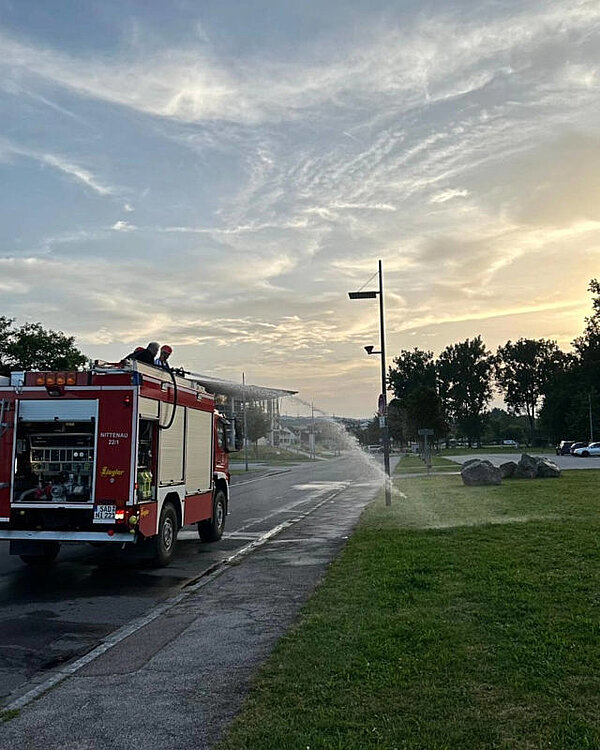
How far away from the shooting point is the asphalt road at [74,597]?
275 inches

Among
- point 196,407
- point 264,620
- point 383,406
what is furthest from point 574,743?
point 383,406

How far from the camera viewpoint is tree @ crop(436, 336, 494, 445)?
124938mm

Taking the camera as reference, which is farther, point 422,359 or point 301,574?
point 422,359

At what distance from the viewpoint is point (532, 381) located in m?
124

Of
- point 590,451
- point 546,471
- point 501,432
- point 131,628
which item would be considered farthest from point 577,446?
point 501,432

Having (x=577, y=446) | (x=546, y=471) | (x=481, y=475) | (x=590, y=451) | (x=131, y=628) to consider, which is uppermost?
(x=577, y=446)

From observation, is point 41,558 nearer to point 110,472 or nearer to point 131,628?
point 110,472

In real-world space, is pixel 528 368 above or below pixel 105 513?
above

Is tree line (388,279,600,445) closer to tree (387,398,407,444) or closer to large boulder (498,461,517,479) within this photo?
tree (387,398,407,444)

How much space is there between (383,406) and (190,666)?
15.1m

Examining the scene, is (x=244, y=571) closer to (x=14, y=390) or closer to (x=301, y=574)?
(x=301, y=574)

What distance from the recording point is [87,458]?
428 inches

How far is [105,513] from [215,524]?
502 centimetres

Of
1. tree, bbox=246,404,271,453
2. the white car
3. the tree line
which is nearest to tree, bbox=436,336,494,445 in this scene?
the tree line
